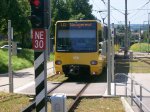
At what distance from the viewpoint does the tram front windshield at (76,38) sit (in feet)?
83.0

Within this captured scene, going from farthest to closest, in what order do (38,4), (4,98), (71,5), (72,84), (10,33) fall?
(71,5), (72,84), (10,33), (4,98), (38,4)

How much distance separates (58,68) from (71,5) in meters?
74.9

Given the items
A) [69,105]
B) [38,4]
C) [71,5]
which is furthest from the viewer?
[71,5]

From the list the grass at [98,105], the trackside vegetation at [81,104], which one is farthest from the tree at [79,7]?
the grass at [98,105]

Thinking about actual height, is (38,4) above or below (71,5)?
below

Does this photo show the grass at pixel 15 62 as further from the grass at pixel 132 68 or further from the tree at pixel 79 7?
the tree at pixel 79 7

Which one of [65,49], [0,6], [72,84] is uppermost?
[0,6]

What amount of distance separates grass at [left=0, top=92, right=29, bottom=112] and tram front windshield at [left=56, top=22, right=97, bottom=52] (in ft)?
23.6

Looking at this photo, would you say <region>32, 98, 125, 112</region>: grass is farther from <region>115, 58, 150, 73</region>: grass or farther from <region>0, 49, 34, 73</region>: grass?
<region>0, 49, 34, 73</region>: grass

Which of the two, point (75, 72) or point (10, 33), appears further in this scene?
point (75, 72)

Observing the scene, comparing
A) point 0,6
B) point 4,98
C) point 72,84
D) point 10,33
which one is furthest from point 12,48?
point 0,6

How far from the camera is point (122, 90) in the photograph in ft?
67.4

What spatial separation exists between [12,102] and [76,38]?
930cm

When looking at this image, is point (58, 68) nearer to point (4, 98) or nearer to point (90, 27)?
point (90, 27)
